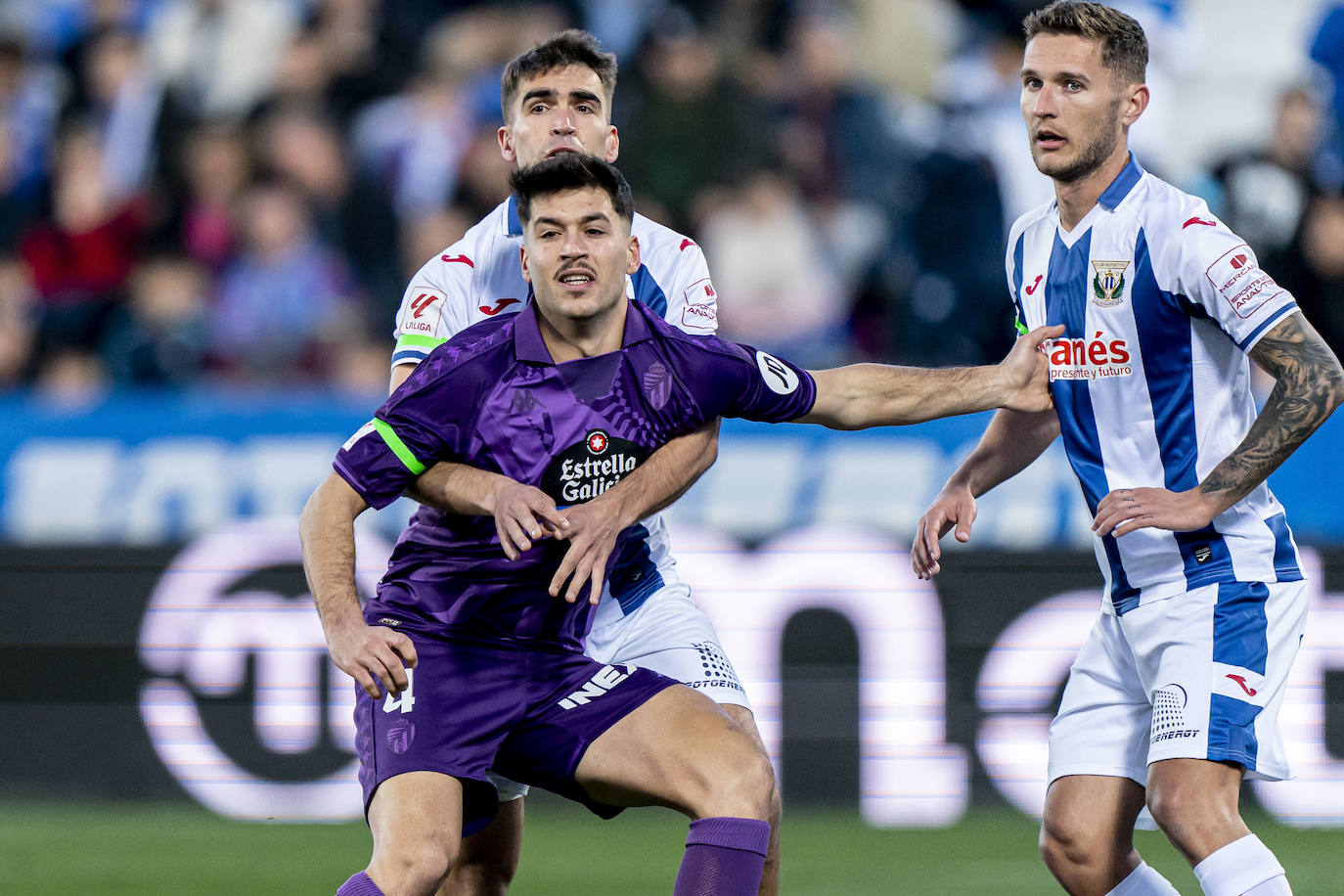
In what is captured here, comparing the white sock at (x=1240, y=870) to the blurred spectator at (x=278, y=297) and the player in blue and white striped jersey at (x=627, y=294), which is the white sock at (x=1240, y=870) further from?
the blurred spectator at (x=278, y=297)

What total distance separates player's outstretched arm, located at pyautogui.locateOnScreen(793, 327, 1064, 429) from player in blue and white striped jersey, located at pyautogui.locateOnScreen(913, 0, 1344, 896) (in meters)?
0.06

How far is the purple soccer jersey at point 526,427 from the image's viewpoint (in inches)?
177

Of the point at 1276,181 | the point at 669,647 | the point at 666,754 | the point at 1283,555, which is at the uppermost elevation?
the point at 1276,181

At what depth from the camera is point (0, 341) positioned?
9.90 m

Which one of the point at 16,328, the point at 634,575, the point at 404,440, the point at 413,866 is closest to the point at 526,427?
the point at 404,440

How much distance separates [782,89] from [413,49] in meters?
2.18

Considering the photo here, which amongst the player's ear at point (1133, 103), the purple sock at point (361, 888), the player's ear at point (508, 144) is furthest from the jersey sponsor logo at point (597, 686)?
the player's ear at point (1133, 103)

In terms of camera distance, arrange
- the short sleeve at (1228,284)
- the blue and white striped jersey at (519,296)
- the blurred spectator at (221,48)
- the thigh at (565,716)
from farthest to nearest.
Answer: the blurred spectator at (221,48)
the blue and white striped jersey at (519,296)
the thigh at (565,716)
the short sleeve at (1228,284)

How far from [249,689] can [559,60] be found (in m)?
3.85

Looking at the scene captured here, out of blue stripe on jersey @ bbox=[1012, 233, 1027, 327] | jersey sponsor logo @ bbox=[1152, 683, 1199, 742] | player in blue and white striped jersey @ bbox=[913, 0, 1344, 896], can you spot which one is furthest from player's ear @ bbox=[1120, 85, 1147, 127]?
jersey sponsor logo @ bbox=[1152, 683, 1199, 742]

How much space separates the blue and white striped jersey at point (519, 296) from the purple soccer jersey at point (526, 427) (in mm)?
437

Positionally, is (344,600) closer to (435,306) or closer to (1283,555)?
(435,306)

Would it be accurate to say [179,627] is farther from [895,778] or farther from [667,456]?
[667,456]

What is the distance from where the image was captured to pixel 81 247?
10.2 metres
